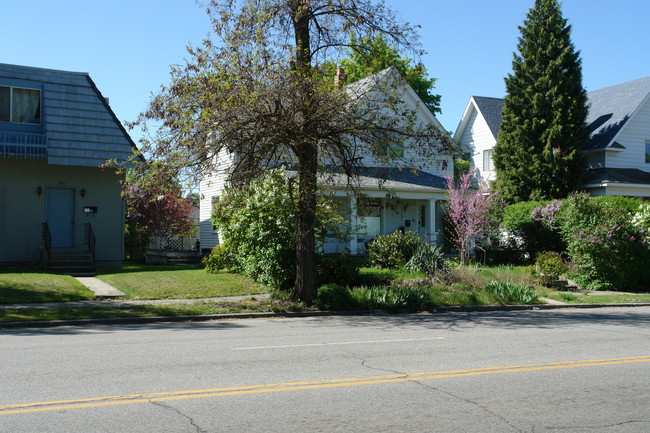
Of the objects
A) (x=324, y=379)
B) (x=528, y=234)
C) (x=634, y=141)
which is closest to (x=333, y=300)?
(x=324, y=379)

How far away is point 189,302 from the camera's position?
16422mm

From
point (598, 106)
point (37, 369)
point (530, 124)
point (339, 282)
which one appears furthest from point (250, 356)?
point (598, 106)

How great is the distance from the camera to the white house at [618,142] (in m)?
31.5

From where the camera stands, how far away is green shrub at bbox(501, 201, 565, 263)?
28016 millimetres

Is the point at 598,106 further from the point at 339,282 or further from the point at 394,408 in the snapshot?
A: the point at 394,408

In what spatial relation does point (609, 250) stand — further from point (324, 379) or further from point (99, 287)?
point (324, 379)

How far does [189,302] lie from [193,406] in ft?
33.3

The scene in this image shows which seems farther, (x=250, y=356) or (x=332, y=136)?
(x=332, y=136)

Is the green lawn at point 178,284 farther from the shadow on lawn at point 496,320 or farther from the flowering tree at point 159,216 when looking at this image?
the flowering tree at point 159,216

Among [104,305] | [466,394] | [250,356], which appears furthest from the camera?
[104,305]

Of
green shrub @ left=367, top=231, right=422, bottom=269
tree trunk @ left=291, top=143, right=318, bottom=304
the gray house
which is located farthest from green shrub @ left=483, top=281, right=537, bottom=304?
the gray house

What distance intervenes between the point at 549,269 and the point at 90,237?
17.1 metres

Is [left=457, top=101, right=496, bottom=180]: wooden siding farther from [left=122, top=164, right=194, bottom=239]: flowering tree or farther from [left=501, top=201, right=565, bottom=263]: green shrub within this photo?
[left=122, top=164, right=194, bottom=239]: flowering tree

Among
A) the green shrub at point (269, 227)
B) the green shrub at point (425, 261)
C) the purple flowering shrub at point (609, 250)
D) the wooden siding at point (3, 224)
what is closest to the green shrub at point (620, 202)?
the purple flowering shrub at point (609, 250)
